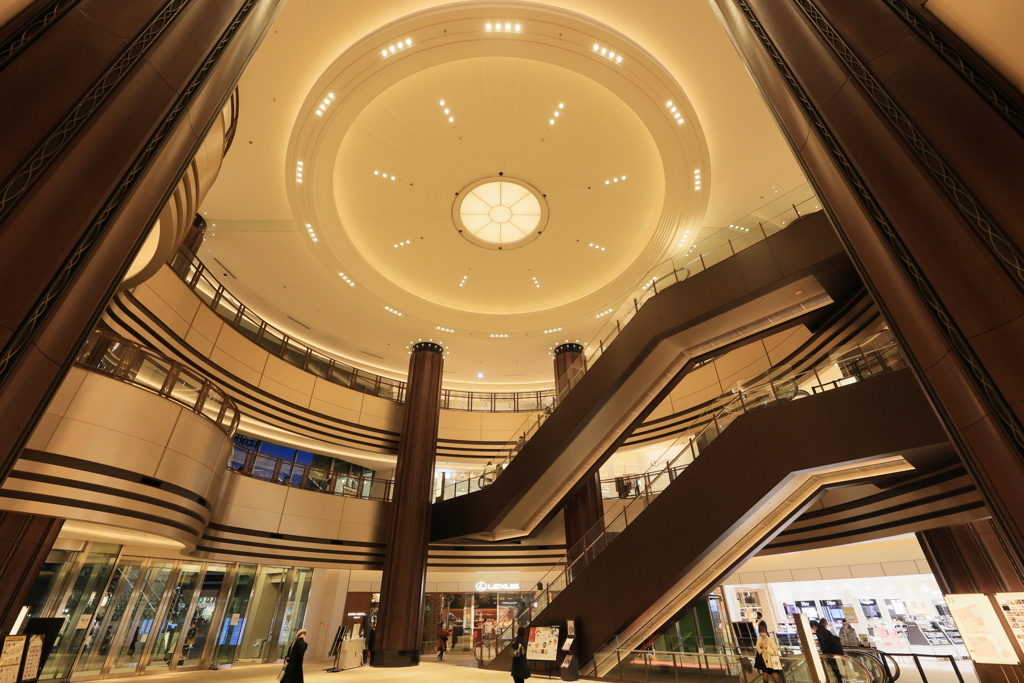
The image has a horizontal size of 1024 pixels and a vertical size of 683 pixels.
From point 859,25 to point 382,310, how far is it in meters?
13.6

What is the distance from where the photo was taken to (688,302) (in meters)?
8.69

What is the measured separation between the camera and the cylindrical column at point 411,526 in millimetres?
11938

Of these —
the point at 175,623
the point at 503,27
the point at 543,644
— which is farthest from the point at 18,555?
the point at 503,27

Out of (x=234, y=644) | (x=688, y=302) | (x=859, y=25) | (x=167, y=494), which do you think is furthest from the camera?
(x=234, y=644)

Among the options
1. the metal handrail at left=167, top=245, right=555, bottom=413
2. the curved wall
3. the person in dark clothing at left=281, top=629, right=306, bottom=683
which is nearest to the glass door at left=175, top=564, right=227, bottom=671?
the curved wall

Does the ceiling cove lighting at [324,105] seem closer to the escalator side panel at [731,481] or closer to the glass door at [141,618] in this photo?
the escalator side panel at [731,481]

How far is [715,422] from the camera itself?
8.25 m

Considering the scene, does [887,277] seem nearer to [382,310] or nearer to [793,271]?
[793,271]

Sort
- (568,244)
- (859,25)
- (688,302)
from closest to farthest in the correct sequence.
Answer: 1. (859,25)
2. (688,302)
3. (568,244)

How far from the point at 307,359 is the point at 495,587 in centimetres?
1043

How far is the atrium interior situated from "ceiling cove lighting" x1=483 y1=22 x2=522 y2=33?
0.12 feet

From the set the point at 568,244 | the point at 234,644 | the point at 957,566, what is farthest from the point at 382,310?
the point at 957,566

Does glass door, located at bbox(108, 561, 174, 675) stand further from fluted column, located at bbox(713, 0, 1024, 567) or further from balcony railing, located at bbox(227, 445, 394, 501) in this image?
fluted column, located at bbox(713, 0, 1024, 567)

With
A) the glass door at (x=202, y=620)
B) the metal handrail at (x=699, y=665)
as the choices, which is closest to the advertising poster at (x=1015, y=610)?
the metal handrail at (x=699, y=665)
